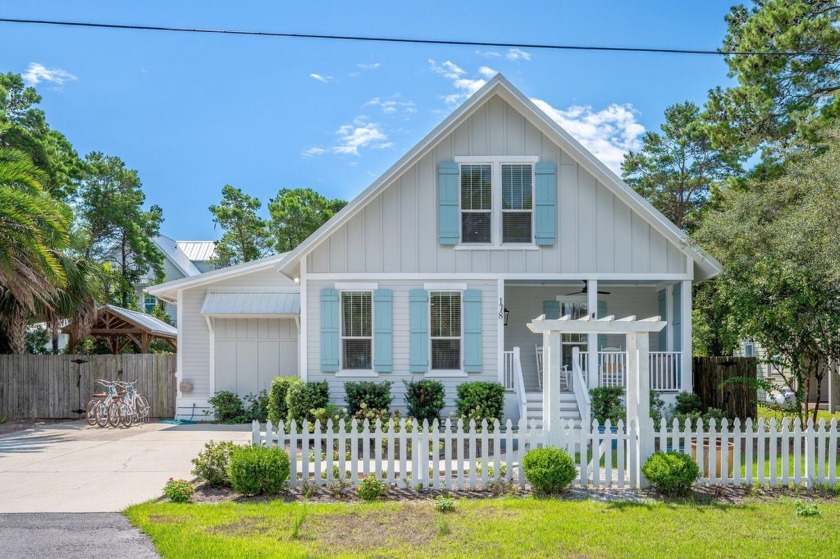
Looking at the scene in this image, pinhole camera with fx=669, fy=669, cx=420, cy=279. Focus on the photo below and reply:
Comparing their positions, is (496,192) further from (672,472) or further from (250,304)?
(672,472)

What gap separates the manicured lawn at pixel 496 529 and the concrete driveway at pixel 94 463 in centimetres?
113

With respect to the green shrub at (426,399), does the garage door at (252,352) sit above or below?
above

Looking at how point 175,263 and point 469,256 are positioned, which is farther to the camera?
point 175,263

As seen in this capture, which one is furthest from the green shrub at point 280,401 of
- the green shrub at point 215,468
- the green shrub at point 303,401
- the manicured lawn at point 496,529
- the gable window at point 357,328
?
the manicured lawn at point 496,529

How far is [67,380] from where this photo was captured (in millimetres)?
17531

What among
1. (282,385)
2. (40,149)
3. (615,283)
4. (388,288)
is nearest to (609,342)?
(615,283)

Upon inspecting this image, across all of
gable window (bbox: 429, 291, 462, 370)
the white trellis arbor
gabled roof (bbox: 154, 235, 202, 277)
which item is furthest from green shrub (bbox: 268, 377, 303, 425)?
gabled roof (bbox: 154, 235, 202, 277)

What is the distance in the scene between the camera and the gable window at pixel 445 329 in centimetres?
1413

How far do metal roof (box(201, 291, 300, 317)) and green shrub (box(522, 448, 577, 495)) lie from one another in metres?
9.07

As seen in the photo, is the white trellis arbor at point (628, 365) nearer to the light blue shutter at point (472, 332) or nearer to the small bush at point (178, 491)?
the small bush at point (178, 491)

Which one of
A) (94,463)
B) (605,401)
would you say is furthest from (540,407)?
(94,463)

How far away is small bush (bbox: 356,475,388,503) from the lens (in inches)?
312

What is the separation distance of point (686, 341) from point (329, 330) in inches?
298

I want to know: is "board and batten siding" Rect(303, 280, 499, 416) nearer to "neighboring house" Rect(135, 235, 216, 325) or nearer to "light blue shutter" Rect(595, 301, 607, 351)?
"light blue shutter" Rect(595, 301, 607, 351)
